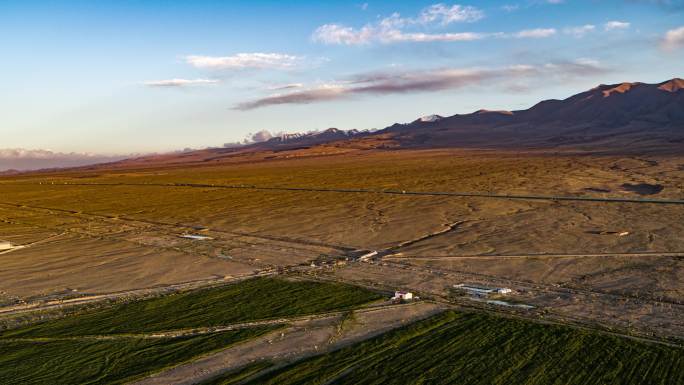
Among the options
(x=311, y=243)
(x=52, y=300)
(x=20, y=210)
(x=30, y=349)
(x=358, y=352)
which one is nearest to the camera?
(x=358, y=352)

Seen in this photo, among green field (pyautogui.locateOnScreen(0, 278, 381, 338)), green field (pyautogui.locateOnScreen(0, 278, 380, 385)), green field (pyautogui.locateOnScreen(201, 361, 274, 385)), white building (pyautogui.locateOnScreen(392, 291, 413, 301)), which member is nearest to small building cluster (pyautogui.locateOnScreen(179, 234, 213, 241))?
A: green field (pyautogui.locateOnScreen(0, 278, 380, 385))

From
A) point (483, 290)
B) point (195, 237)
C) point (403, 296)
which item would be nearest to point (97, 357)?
point (403, 296)

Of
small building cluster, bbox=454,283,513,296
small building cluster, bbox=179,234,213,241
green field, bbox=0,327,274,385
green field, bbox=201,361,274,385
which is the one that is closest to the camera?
green field, bbox=201,361,274,385

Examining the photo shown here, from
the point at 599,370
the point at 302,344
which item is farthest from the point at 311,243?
the point at 599,370

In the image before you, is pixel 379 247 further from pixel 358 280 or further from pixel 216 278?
pixel 216 278

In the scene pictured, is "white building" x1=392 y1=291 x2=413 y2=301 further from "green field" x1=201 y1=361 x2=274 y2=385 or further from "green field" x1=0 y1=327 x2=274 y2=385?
"green field" x1=201 y1=361 x2=274 y2=385

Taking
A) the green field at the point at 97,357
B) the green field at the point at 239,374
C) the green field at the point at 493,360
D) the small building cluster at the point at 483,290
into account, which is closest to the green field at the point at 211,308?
the green field at the point at 97,357

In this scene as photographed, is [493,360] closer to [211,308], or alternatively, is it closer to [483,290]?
[483,290]
